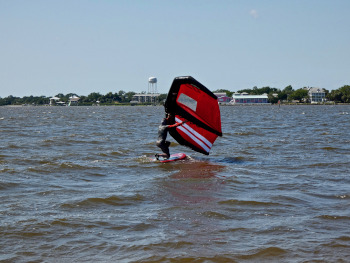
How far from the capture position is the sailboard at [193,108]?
15.3 meters

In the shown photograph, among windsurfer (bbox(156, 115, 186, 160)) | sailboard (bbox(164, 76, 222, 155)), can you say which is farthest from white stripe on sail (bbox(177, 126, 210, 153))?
windsurfer (bbox(156, 115, 186, 160))

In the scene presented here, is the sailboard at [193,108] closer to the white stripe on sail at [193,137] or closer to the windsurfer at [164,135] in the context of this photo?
the white stripe on sail at [193,137]

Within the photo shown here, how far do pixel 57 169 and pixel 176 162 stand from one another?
3.61 m

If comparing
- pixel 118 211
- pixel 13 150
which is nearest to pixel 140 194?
pixel 118 211

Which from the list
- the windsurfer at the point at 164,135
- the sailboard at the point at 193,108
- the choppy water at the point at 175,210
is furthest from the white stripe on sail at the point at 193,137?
the windsurfer at the point at 164,135

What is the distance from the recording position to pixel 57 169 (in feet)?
44.6

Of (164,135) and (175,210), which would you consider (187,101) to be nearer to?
(164,135)

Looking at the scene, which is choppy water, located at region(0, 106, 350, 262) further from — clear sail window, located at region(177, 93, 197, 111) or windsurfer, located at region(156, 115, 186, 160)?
clear sail window, located at region(177, 93, 197, 111)

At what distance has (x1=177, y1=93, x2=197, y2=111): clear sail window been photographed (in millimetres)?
15391

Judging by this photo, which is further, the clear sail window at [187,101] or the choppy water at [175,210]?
the clear sail window at [187,101]

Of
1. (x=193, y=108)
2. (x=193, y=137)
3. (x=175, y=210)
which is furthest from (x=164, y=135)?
(x=175, y=210)

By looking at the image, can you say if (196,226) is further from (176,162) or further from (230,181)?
(176,162)

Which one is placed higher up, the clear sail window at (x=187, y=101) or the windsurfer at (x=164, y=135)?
the clear sail window at (x=187, y=101)

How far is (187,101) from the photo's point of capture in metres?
15.4
